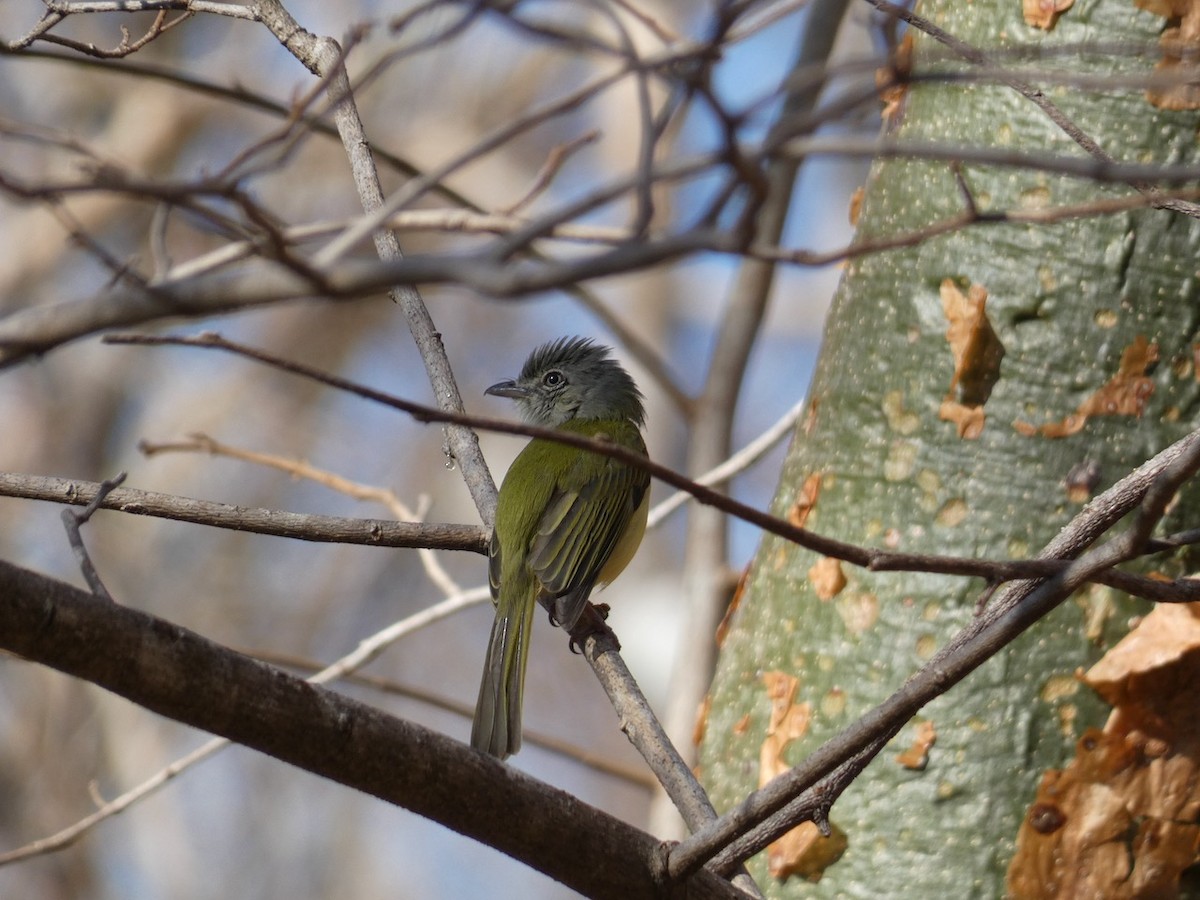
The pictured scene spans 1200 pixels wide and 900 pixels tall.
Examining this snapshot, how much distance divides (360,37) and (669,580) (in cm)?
912

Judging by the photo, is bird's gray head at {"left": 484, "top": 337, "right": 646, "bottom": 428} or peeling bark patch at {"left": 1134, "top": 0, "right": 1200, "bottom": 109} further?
bird's gray head at {"left": 484, "top": 337, "right": 646, "bottom": 428}

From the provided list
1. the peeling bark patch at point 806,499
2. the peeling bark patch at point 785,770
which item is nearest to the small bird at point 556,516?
A: the peeling bark patch at point 806,499

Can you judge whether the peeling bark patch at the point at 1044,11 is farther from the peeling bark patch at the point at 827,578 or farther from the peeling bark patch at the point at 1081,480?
the peeling bark patch at the point at 827,578

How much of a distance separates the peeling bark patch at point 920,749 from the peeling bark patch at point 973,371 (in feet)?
2.38

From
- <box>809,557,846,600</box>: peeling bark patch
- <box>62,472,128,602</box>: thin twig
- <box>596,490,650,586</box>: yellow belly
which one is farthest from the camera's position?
<box>596,490,650,586</box>: yellow belly

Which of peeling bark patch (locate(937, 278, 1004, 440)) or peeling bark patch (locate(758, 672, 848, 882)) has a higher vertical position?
peeling bark patch (locate(937, 278, 1004, 440))

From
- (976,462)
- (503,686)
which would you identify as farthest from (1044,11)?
(503,686)

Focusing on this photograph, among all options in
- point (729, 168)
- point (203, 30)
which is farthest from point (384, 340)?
point (729, 168)

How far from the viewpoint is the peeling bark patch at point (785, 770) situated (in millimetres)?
3148

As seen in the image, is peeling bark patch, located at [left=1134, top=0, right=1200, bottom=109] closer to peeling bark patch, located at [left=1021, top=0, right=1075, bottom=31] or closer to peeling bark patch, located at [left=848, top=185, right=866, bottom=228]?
peeling bark patch, located at [left=1021, top=0, right=1075, bottom=31]

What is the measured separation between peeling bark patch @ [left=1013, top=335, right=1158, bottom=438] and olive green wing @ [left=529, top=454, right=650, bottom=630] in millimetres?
1464

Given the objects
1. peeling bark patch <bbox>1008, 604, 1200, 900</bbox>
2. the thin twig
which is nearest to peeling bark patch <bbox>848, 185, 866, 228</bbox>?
peeling bark patch <bbox>1008, 604, 1200, 900</bbox>

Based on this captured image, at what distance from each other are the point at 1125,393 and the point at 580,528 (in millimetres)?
1802

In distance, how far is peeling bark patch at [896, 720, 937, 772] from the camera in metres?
3.10
